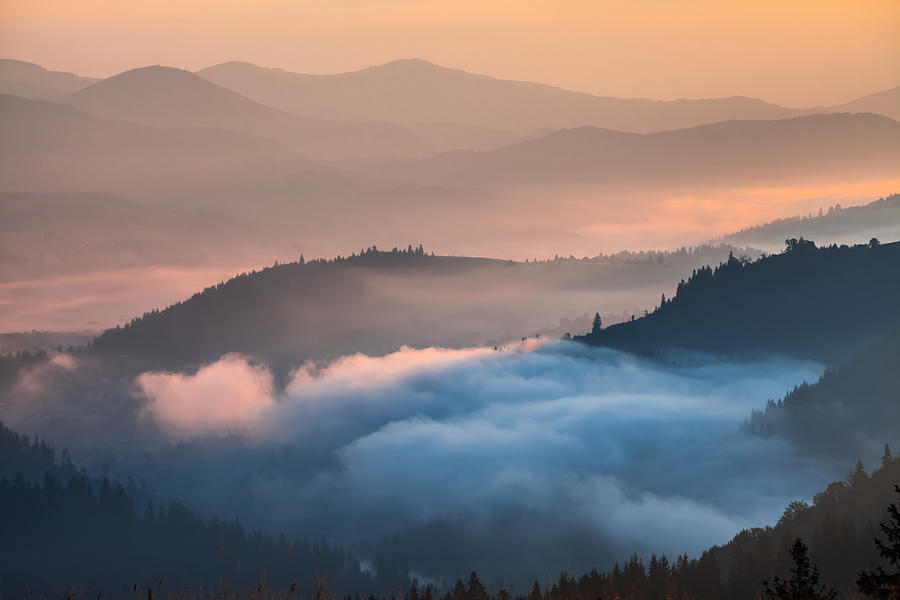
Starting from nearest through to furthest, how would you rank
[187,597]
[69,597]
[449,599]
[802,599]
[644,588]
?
[69,597]
[187,597]
[802,599]
[449,599]
[644,588]

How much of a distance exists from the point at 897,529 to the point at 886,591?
1.98 meters

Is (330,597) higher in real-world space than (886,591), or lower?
higher

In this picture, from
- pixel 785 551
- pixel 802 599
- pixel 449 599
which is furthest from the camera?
pixel 785 551

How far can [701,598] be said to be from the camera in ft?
597

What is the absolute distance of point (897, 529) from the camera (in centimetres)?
2867

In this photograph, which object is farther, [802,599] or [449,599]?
[449,599]

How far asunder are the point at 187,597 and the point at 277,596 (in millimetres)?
3189

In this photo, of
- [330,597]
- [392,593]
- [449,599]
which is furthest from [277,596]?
[449,599]

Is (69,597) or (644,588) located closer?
(69,597)

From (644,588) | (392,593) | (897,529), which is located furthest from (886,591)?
(644,588)

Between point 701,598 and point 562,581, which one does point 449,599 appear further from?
point 701,598

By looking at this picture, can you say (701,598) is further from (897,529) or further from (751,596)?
(897,529)

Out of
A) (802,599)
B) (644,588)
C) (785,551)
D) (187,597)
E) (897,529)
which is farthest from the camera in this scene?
(785,551)

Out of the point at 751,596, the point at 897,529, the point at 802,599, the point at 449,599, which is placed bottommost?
the point at 751,596
